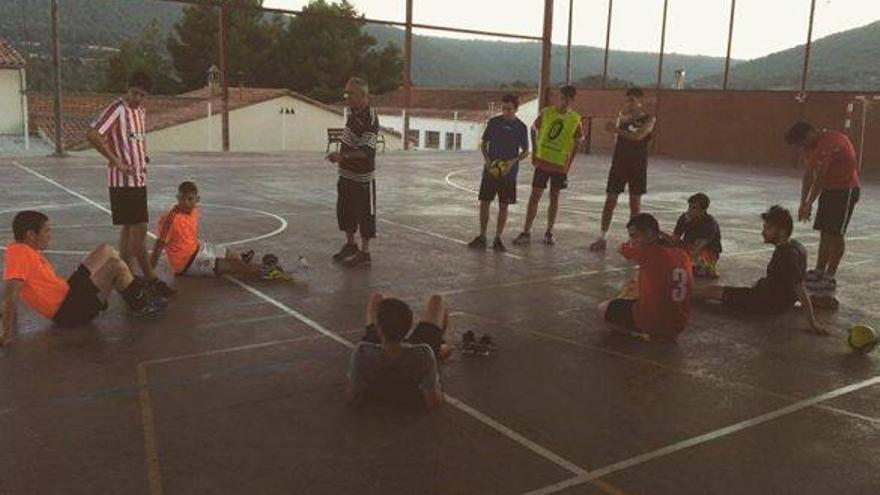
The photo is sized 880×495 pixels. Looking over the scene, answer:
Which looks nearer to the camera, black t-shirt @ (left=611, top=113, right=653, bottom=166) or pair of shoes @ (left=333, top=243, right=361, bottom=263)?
pair of shoes @ (left=333, top=243, right=361, bottom=263)

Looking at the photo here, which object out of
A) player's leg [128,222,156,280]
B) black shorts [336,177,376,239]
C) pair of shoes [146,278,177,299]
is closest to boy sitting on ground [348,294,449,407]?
pair of shoes [146,278,177,299]

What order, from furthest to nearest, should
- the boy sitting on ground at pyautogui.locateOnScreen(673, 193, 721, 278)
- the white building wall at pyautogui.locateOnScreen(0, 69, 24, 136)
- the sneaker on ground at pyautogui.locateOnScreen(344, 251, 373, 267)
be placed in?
the white building wall at pyautogui.locateOnScreen(0, 69, 24, 136), the sneaker on ground at pyautogui.locateOnScreen(344, 251, 373, 267), the boy sitting on ground at pyautogui.locateOnScreen(673, 193, 721, 278)

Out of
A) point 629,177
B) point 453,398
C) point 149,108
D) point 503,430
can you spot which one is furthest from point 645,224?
point 149,108

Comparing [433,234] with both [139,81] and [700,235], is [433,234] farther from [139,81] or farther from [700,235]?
[139,81]

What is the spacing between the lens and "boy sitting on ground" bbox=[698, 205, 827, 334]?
646 cm

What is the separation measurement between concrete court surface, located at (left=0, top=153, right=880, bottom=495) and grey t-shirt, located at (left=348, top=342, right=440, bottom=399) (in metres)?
0.16

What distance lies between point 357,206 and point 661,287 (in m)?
3.85

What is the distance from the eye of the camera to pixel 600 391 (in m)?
4.98

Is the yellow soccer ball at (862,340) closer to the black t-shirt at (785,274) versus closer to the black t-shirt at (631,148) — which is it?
the black t-shirt at (785,274)

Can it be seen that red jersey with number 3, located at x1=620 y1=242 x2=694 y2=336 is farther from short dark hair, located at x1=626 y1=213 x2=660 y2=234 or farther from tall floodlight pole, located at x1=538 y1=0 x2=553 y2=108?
tall floodlight pole, located at x1=538 y1=0 x2=553 y2=108

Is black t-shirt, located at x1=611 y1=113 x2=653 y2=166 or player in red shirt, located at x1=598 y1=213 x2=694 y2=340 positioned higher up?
black t-shirt, located at x1=611 y1=113 x2=653 y2=166

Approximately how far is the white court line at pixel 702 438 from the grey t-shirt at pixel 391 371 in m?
1.04

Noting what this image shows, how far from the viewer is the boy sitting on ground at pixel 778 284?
646 centimetres

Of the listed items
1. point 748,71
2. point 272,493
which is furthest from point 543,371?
point 748,71
